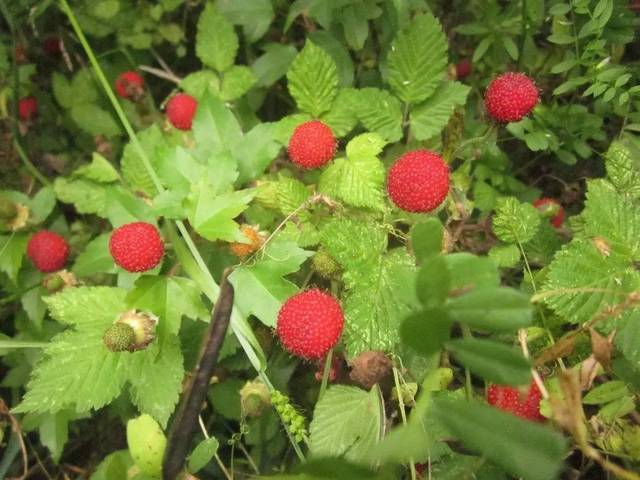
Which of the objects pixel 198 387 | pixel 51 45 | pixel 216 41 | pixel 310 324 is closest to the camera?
pixel 198 387

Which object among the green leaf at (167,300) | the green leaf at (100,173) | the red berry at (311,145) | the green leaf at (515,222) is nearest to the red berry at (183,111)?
the green leaf at (100,173)

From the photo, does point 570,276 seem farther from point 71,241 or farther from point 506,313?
point 71,241

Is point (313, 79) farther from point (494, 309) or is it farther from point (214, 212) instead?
point (494, 309)

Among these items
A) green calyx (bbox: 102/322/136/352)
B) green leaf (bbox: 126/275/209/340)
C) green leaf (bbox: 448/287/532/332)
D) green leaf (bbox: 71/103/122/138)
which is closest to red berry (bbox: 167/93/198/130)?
green leaf (bbox: 71/103/122/138)

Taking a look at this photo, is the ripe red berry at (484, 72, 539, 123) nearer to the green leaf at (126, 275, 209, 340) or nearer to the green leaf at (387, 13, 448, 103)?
the green leaf at (387, 13, 448, 103)

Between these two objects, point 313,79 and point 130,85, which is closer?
point 313,79

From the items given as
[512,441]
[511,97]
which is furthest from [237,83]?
[512,441]

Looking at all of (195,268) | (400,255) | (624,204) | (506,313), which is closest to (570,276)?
(624,204)
